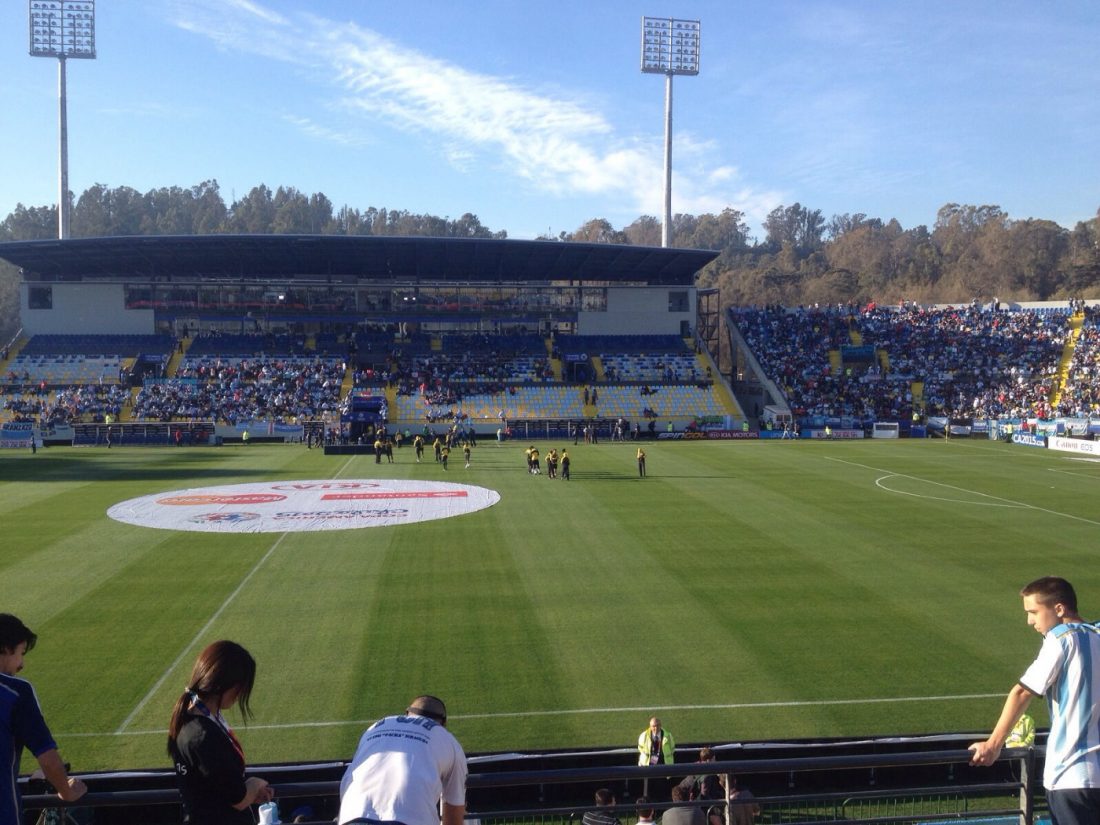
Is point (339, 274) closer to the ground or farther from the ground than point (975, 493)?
farther from the ground

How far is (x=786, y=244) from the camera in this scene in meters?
163

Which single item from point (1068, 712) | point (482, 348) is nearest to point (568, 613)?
point (1068, 712)

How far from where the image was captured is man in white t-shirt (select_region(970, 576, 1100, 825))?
4199mm

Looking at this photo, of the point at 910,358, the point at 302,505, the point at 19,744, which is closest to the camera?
the point at 19,744

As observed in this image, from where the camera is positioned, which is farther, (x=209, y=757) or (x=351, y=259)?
(x=351, y=259)

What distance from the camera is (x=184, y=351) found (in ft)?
211

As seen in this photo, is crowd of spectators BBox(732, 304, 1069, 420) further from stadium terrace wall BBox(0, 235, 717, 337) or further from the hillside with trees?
the hillside with trees

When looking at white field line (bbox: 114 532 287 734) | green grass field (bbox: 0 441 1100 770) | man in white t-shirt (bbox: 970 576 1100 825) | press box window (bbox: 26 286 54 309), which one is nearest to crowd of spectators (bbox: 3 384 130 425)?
press box window (bbox: 26 286 54 309)

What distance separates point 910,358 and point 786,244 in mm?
102544

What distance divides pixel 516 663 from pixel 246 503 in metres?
17.9

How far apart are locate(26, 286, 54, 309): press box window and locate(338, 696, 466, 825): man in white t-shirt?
72.1m

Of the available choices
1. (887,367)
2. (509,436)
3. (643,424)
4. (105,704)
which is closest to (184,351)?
(509,436)

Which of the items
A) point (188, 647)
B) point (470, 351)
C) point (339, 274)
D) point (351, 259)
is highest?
point (351, 259)

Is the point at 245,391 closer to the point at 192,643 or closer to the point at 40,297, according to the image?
the point at 40,297
